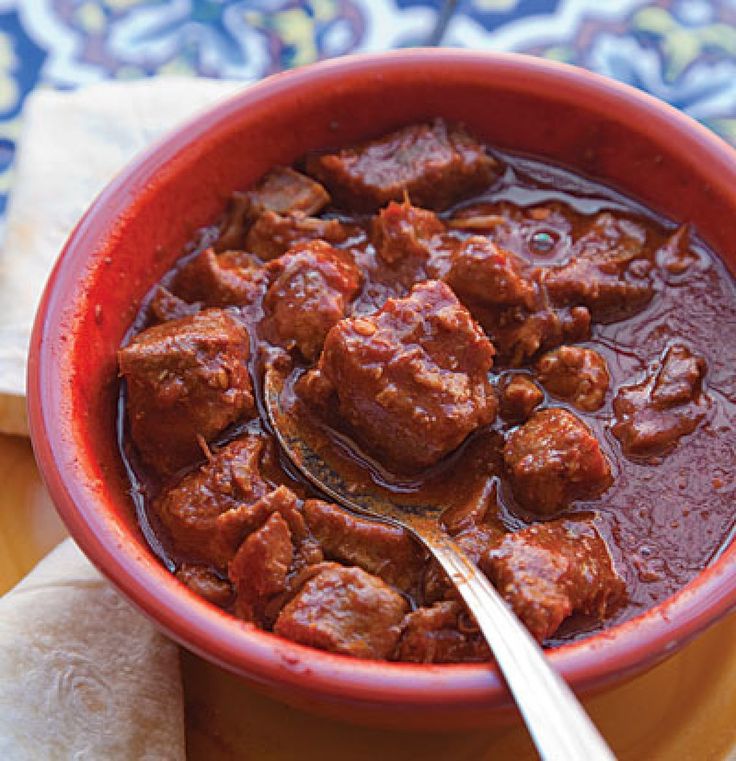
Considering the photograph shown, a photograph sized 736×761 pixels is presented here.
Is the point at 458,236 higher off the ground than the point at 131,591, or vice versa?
the point at 458,236

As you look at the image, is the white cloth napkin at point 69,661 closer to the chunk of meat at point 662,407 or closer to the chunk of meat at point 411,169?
the chunk of meat at point 411,169

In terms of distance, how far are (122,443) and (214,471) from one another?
1.14ft

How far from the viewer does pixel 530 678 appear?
86.1 inches

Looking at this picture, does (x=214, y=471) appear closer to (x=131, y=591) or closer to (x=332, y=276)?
(x=131, y=591)

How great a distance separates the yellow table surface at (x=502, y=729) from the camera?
2.70 meters

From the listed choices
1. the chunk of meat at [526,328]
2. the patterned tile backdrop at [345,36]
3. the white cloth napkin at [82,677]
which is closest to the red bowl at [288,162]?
the white cloth napkin at [82,677]

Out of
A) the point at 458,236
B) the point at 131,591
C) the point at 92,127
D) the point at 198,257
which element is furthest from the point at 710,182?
the point at 92,127

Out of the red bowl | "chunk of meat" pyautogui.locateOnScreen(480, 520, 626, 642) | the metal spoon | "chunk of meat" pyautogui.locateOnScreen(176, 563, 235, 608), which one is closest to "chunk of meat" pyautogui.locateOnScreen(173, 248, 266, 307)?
the red bowl

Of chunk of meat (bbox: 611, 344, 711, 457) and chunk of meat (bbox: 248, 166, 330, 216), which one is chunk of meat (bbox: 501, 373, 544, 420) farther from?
chunk of meat (bbox: 248, 166, 330, 216)

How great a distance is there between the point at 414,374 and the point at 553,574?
0.57 m

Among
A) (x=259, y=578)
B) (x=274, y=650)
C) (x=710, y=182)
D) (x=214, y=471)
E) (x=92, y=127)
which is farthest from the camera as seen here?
(x=92, y=127)

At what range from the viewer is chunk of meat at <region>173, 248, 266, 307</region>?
3.04 m

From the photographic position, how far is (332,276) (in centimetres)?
294

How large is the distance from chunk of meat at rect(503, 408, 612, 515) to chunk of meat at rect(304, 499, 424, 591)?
307 mm
